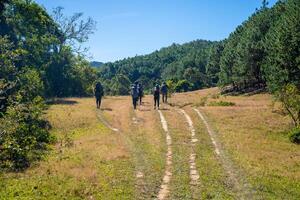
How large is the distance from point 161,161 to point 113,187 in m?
4.60

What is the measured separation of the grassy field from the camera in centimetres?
1598

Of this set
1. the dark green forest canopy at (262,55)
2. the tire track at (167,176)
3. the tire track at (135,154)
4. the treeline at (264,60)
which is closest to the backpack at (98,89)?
the tire track at (135,154)

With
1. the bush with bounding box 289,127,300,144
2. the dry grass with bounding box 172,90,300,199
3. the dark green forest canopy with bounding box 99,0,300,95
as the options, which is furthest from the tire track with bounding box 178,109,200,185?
the dark green forest canopy with bounding box 99,0,300,95

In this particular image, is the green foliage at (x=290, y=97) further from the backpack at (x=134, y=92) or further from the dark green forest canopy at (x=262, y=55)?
the backpack at (x=134, y=92)

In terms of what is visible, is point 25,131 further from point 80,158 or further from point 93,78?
point 93,78

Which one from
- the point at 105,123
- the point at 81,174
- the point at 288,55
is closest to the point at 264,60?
the point at 288,55

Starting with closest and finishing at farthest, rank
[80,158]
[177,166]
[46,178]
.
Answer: [46,178]
[177,166]
[80,158]

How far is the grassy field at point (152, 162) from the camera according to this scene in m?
16.0

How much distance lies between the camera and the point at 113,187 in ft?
53.5

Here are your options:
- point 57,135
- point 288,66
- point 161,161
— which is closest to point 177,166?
point 161,161

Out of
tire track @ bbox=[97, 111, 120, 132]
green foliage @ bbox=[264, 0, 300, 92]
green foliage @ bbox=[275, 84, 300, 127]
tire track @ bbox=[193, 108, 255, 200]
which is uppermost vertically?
green foliage @ bbox=[264, 0, 300, 92]

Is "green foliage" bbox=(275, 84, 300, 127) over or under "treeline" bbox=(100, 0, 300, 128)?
under

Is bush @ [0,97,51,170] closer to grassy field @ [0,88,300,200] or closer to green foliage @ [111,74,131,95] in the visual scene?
grassy field @ [0,88,300,200]

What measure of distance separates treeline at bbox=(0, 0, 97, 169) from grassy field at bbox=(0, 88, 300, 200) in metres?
1.43
